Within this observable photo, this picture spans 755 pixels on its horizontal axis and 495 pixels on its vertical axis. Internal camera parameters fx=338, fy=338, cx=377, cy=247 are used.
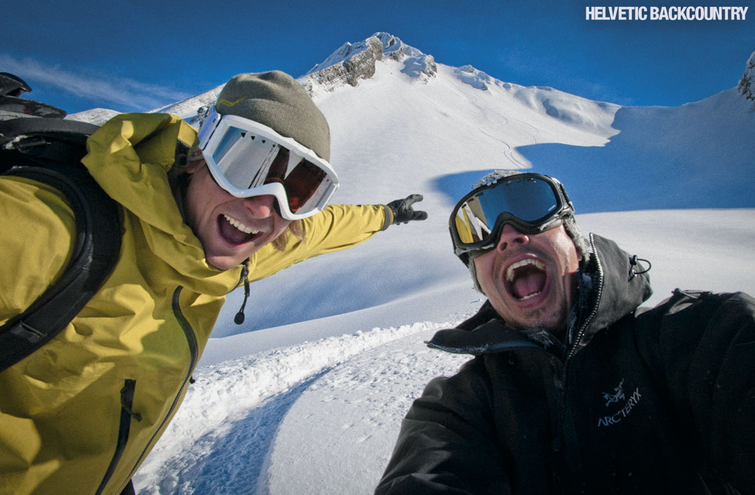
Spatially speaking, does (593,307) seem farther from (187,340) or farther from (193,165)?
(193,165)

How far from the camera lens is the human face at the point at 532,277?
146 centimetres

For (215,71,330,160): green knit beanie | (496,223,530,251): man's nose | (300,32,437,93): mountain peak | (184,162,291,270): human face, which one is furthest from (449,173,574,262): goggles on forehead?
(300,32,437,93): mountain peak

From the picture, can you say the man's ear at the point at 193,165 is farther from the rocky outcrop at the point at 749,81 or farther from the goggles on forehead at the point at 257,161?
the rocky outcrop at the point at 749,81

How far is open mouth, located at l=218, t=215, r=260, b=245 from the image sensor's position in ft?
4.61

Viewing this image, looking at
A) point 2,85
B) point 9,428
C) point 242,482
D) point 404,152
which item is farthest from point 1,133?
point 404,152

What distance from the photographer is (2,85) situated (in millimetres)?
1250

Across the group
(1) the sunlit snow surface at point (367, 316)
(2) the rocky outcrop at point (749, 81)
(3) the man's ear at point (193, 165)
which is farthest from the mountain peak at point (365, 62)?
(3) the man's ear at point (193, 165)

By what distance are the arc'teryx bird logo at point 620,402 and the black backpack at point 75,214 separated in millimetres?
1726

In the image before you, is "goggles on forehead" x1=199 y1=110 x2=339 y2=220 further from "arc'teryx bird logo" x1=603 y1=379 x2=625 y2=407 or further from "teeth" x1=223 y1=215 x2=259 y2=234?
"arc'teryx bird logo" x1=603 y1=379 x2=625 y2=407

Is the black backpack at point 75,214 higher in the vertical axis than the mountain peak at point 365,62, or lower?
lower

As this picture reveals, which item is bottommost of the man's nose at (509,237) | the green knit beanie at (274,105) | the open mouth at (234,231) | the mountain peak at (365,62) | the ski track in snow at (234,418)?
the ski track in snow at (234,418)

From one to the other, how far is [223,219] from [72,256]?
20.7 inches

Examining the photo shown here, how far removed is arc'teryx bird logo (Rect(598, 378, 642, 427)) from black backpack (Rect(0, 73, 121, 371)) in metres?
1.73

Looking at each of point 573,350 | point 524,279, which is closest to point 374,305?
point 524,279
